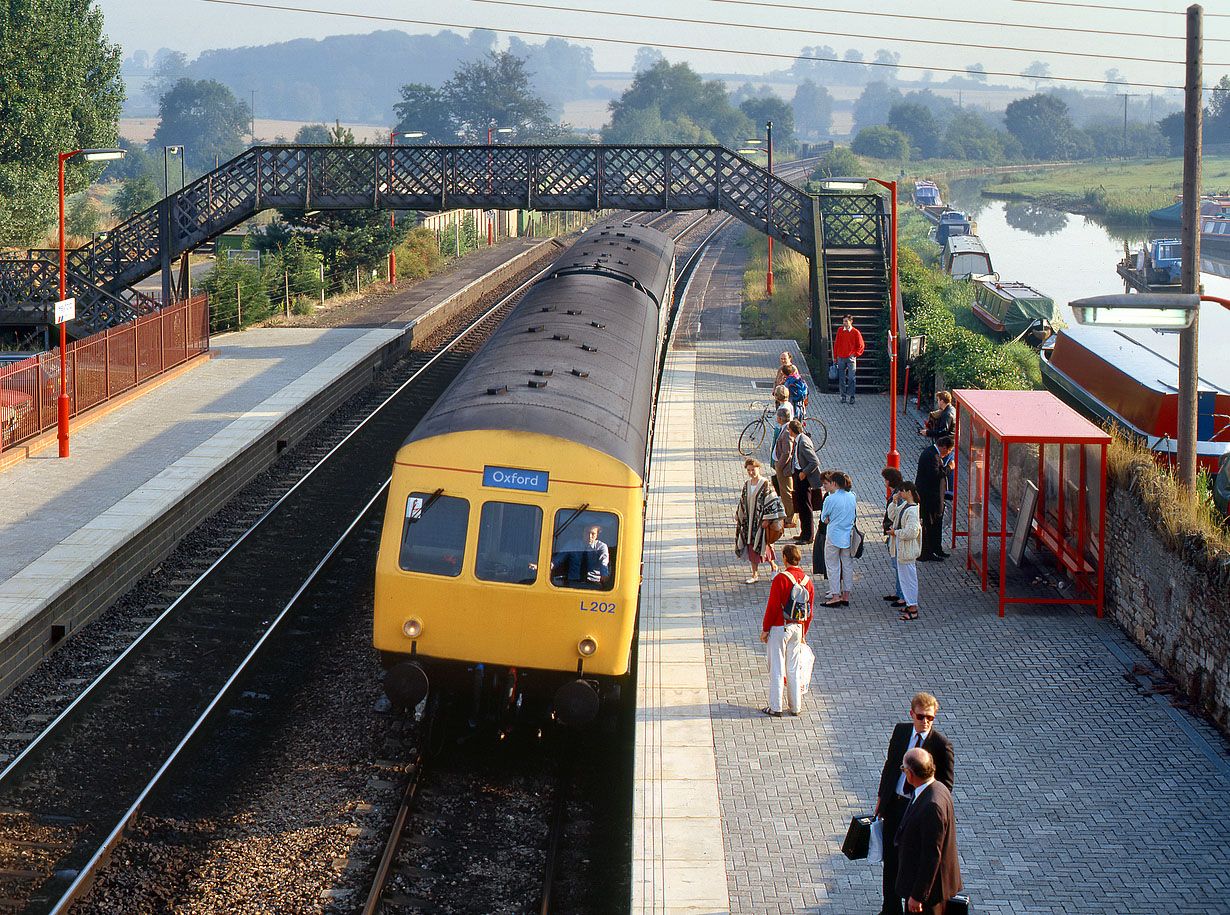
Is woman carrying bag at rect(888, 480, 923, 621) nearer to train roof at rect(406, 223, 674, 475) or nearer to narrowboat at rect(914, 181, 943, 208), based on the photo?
train roof at rect(406, 223, 674, 475)

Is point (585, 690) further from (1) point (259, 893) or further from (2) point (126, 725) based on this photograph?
(2) point (126, 725)

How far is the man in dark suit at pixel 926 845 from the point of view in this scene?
24.3 feet

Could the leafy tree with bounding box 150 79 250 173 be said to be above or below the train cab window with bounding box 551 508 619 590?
above

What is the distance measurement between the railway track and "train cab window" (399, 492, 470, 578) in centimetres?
286

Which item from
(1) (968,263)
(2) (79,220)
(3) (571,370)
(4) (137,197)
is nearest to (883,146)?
(4) (137,197)

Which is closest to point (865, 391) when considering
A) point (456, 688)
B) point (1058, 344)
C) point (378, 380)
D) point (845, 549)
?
point (1058, 344)

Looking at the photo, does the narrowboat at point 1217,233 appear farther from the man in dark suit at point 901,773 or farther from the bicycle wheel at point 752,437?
the man in dark suit at point 901,773

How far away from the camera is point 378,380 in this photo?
95.6 feet

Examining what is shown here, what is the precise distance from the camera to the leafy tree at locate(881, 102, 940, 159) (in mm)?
170750

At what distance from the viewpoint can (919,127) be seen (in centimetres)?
17338

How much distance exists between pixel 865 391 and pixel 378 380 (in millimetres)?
10489

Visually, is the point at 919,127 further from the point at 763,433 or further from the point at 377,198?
the point at 763,433

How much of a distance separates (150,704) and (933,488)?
8940 mm

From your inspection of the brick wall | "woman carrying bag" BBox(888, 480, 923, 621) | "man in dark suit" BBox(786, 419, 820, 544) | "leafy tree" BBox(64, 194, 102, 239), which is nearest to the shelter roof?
the brick wall
